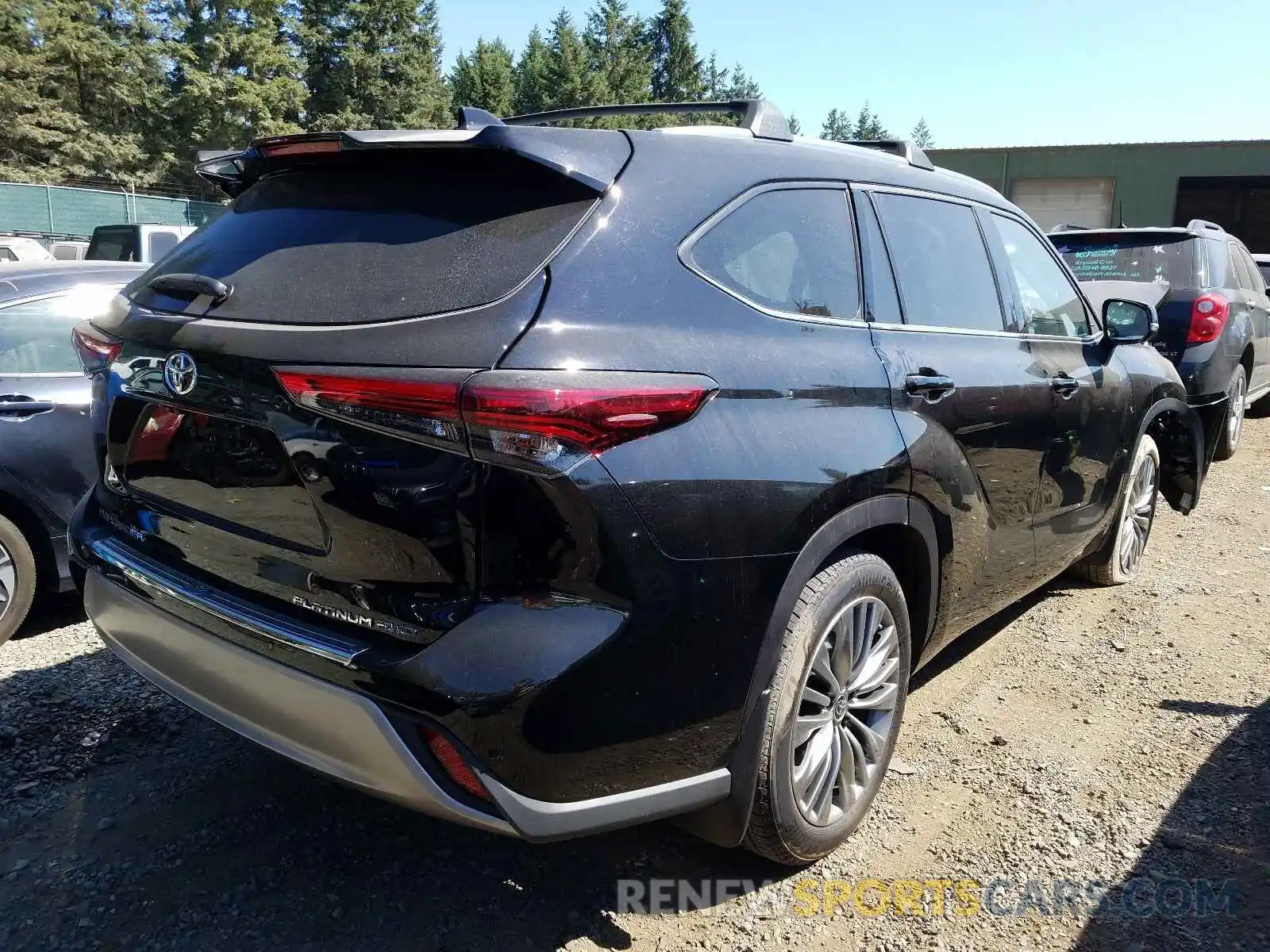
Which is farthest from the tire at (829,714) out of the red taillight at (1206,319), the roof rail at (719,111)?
the red taillight at (1206,319)

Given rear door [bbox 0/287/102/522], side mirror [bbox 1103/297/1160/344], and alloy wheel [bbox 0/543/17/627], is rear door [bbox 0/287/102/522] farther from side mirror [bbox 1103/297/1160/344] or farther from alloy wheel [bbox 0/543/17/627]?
side mirror [bbox 1103/297/1160/344]

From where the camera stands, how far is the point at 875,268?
282 centimetres

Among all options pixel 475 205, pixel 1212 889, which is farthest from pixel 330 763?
pixel 1212 889

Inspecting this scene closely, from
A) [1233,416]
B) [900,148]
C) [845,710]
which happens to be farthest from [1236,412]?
[845,710]

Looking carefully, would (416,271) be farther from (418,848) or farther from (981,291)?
(981,291)

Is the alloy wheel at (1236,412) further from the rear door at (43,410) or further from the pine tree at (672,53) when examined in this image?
the pine tree at (672,53)

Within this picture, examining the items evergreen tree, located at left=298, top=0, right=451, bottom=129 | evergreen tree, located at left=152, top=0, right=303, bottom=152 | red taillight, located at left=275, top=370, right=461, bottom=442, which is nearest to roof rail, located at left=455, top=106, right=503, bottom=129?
red taillight, located at left=275, top=370, right=461, bottom=442

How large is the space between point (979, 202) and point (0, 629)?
4.20 metres

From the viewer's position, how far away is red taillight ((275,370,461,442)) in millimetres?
1811

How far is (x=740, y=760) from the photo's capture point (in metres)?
2.19

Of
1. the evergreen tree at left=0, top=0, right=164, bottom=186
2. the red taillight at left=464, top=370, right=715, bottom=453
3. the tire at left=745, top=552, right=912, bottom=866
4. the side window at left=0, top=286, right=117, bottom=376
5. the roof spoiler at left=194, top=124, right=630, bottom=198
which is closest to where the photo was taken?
the red taillight at left=464, top=370, right=715, bottom=453

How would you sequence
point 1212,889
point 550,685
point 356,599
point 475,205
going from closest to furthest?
point 550,685
point 356,599
point 475,205
point 1212,889

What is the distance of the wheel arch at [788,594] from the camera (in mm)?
2182

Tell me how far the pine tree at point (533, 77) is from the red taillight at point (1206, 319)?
57046 mm
